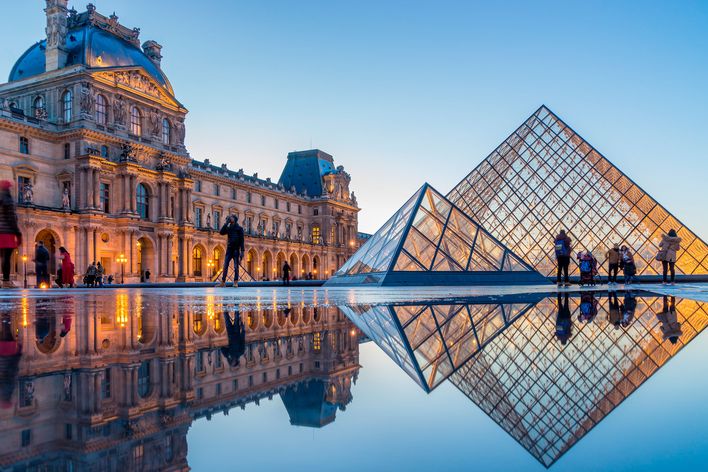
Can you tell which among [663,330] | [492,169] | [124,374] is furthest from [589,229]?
[124,374]

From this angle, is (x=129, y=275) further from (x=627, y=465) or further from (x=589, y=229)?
(x=627, y=465)

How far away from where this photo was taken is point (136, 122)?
1604 inches

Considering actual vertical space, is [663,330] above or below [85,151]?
below

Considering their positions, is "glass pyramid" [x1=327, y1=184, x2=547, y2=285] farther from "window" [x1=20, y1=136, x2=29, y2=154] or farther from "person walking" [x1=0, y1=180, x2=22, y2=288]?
"window" [x1=20, y1=136, x2=29, y2=154]

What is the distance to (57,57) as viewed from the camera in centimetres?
3816

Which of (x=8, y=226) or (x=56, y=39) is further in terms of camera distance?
(x=56, y=39)

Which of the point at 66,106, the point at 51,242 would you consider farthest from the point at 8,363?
the point at 66,106

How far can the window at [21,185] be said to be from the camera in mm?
33625

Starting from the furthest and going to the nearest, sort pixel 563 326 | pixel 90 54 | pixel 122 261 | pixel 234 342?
pixel 90 54, pixel 122 261, pixel 563 326, pixel 234 342

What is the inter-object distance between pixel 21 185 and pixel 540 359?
37946mm

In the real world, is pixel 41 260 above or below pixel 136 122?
below

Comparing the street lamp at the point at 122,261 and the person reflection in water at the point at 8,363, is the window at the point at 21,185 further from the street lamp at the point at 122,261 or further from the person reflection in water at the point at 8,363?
the person reflection in water at the point at 8,363

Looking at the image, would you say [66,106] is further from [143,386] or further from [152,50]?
[143,386]

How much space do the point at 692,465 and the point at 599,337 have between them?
84.6 inches
